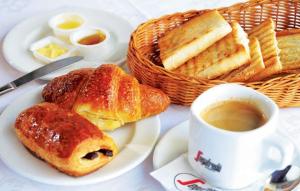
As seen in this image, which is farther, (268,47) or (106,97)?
(268,47)

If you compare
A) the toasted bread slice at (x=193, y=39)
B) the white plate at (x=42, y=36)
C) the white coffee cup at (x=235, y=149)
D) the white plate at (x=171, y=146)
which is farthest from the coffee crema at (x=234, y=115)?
the white plate at (x=42, y=36)

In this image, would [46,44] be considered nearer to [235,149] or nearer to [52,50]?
[52,50]

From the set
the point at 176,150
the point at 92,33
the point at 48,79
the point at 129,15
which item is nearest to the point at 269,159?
the point at 176,150

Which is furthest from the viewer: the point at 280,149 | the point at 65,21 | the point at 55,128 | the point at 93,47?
the point at 65,21

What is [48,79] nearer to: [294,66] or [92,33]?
[92,33]

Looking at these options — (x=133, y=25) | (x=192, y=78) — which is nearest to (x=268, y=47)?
(x=192, y=78)

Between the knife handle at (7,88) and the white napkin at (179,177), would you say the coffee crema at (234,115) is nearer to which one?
→ the white napkin at (179,177)

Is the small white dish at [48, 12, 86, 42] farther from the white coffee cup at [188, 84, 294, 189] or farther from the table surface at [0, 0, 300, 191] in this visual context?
the white coffee cup at [188, 84, 294, 189]
